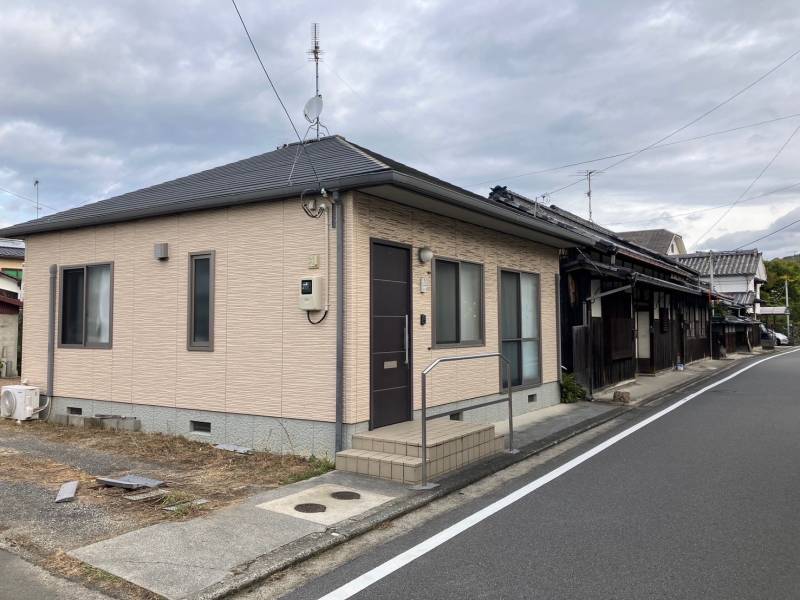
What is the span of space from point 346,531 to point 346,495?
89cm

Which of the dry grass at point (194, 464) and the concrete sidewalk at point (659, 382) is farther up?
the concrete sidewalk at point (659, 382)

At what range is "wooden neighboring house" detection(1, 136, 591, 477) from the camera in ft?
21.3

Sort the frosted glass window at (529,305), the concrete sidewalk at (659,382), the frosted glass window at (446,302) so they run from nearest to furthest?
the frosted glass window at (446,302) < the frosted glass window at (529,305) < the concrete sidewalk at (659,382)

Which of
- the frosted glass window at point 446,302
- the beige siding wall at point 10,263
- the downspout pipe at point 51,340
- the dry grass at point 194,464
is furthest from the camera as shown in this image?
the beige siding wall at point 10,263

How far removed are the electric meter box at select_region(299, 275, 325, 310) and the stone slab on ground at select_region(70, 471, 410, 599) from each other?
2189 mm

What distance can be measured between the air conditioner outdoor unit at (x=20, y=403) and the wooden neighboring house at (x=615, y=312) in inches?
357

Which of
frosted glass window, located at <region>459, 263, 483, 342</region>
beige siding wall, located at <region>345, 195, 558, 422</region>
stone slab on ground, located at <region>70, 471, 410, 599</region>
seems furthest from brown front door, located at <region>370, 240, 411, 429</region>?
stone slab on ground, located at <region>70, 471, 410, 599</region>

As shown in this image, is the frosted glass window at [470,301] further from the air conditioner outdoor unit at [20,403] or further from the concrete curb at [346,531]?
the air conditioner outdoor unit at [20,403]

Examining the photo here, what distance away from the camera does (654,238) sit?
41.1 metres

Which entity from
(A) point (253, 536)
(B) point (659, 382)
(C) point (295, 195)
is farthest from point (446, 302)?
(B) point (659, 382)

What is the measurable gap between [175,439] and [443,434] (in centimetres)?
348

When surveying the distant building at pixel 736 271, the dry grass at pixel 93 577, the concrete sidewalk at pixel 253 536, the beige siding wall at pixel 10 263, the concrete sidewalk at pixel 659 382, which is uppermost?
the distant building at pixel 736 271

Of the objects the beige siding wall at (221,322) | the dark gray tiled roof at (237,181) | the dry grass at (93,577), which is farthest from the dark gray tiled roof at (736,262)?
the dry grass at (93,577)

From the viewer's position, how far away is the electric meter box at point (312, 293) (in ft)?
20.9
